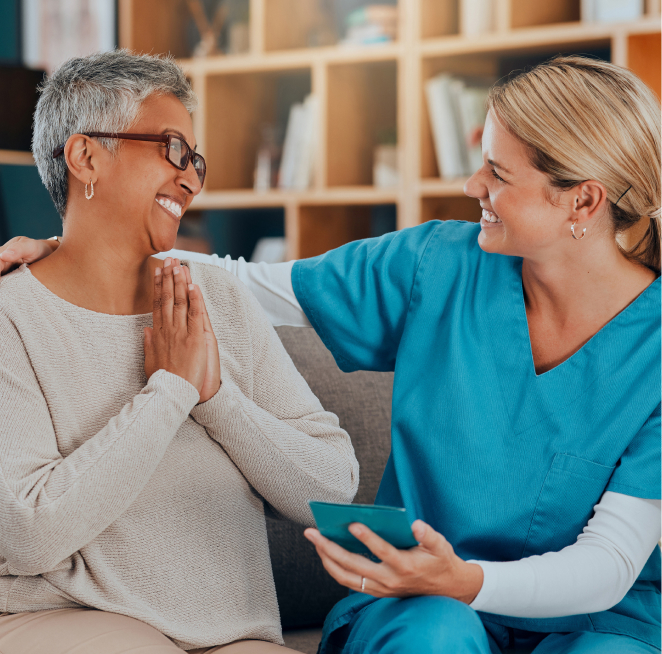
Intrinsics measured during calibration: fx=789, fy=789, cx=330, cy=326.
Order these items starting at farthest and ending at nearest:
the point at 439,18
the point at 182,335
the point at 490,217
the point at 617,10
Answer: the point at 439,18 → the point at 617,10 → the point at 490,217 → the point at 182,335

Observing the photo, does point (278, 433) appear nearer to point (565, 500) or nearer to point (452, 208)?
point (565, 500)

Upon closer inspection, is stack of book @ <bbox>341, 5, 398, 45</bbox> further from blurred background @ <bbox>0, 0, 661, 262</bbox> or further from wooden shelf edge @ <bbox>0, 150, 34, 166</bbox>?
wooden shelf edge @ <bbox>0, 150, 34, 166</bbox>

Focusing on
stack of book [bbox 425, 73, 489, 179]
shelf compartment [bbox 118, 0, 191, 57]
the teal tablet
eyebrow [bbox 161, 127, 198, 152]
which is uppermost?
shelf compartment [bbox 118, 0, 191, 57]

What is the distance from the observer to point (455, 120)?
105 inches

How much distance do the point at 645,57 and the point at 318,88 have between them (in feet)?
3.54

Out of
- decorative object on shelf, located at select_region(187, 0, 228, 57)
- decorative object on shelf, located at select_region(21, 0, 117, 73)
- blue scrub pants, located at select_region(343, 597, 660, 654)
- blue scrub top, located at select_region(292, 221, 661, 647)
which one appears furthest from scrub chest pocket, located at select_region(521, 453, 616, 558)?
decorative object on shelf, located at select_region(21, 0, 117, 73)

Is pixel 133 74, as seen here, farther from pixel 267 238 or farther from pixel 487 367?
pixel 267 238

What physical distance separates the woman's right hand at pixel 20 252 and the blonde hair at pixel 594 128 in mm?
718

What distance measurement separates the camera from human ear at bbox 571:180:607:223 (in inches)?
44.3

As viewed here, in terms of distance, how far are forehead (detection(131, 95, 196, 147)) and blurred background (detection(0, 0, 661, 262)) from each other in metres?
1.59

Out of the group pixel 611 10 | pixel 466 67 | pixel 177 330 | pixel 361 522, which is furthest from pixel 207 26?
pixel 361 522


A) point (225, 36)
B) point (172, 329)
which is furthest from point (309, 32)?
point (172, 329)

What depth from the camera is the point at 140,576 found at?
1054 millimetres

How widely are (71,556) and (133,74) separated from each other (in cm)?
68
